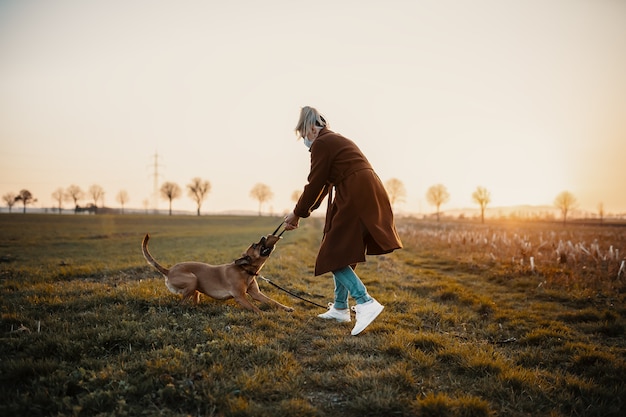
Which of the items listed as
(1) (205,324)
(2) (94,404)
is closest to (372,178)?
(1) (205,324)

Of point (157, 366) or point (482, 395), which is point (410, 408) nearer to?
point (482, 395)

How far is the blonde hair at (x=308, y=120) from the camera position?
16.7 feet

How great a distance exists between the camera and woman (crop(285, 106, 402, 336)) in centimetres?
470

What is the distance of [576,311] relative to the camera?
6.55 meters

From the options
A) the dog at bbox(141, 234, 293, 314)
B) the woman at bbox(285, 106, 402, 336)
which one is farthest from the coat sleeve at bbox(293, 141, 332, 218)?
the dog at bbox(141, 234, 293, 314)

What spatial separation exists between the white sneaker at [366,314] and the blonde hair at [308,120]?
265 centimetres

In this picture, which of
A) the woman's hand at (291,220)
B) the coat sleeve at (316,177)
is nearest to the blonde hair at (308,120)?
the coat sleeve at (316,177)

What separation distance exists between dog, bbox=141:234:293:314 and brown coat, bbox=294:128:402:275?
161 cm

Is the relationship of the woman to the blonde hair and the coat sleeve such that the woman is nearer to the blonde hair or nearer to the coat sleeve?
the coat sleeve

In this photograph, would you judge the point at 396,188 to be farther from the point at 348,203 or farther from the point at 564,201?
the point at 348,203

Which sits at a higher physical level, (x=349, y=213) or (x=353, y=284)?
(x=349, y=213)

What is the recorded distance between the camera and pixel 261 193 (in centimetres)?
12144

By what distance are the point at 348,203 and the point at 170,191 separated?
110430 mm

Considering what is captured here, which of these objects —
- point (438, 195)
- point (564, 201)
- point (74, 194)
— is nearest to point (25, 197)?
point (74, 194)
